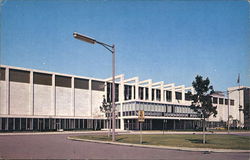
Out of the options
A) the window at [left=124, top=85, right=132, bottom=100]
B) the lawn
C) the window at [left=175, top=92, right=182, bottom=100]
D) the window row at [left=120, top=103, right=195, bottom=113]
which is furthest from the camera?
the window at [left=175, top=92, right=182, bottom=100]

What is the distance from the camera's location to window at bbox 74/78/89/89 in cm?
6562

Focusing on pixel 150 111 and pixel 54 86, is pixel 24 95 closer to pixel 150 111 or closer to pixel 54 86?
pixel 54 86

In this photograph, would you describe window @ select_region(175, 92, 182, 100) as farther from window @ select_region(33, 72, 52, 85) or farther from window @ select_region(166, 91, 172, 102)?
window @ select_region(33, 72, 52, 85)

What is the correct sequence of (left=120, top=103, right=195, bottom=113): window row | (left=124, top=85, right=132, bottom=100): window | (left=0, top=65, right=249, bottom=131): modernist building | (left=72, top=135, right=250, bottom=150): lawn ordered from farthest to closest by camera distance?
(left=124, top=85, right=132, bottom=100): window, (left=120, top=103, right=195, bottom=113): window row, (left=0, top=65, right=249, bottom=131): modernist building, (left=72, top=135, right=250, bottom=150): lawn

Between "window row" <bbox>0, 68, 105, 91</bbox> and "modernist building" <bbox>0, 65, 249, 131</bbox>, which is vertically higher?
"window row" <bbox>0, 68, 105, 91</bbox>

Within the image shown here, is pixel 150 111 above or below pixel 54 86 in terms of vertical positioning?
below

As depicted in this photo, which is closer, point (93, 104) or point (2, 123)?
point (2, 123)

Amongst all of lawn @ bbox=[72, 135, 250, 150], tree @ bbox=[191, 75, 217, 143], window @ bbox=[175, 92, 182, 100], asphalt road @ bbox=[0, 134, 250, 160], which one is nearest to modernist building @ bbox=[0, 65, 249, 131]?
window @ bbox=[175, 92, 182, 100]

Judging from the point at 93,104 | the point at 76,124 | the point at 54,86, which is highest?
the point at 54,86

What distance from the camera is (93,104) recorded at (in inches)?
2724

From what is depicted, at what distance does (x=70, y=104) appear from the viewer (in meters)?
64.1

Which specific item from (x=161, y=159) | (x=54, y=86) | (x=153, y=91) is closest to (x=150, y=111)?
(x=153, y=91)

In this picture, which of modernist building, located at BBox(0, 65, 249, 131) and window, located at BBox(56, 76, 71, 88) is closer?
modernist building, located at BBox(0, 65, 249, 131)

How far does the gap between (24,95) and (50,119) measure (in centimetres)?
772
